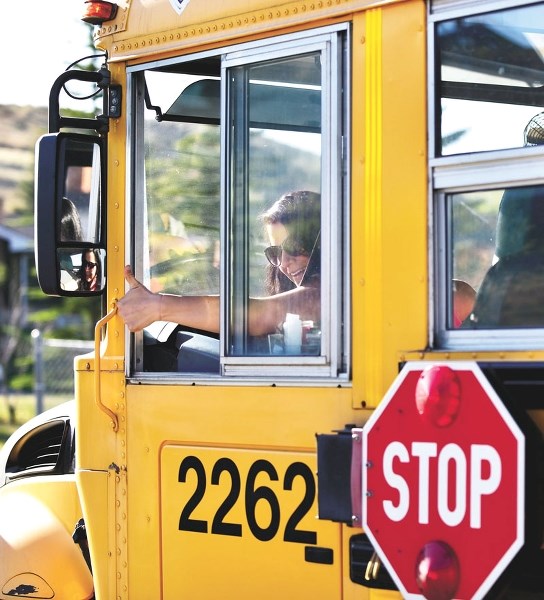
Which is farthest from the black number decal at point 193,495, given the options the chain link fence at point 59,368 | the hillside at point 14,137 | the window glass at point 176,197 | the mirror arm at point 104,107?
the hillside at point 14,137

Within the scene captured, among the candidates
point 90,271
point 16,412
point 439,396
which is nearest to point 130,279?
point 90,271

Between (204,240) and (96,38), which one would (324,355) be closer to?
(204,240)

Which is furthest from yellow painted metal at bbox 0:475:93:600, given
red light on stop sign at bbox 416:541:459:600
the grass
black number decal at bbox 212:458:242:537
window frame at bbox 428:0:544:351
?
the grass

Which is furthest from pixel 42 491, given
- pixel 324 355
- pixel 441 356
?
pixel 441 356

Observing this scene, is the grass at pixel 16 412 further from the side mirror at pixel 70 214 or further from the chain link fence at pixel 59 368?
the side mirror at pixel 70 214

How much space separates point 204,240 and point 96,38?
2.46 feet

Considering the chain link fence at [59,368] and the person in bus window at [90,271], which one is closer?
the person in bus window at [90,271]

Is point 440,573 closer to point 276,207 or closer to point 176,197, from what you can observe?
point 276,207

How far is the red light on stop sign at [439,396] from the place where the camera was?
2.27 meters

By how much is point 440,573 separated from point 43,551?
5.53 ft

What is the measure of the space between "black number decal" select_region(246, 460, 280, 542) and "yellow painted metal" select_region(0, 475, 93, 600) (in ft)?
3.21

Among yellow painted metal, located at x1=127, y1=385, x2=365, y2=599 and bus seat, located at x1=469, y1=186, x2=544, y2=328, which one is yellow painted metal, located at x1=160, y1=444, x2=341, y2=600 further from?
bus seat, located at x1=469, y1=186, x2=544, y2=328

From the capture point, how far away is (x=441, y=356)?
244 centimetres

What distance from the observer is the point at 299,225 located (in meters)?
2.79
